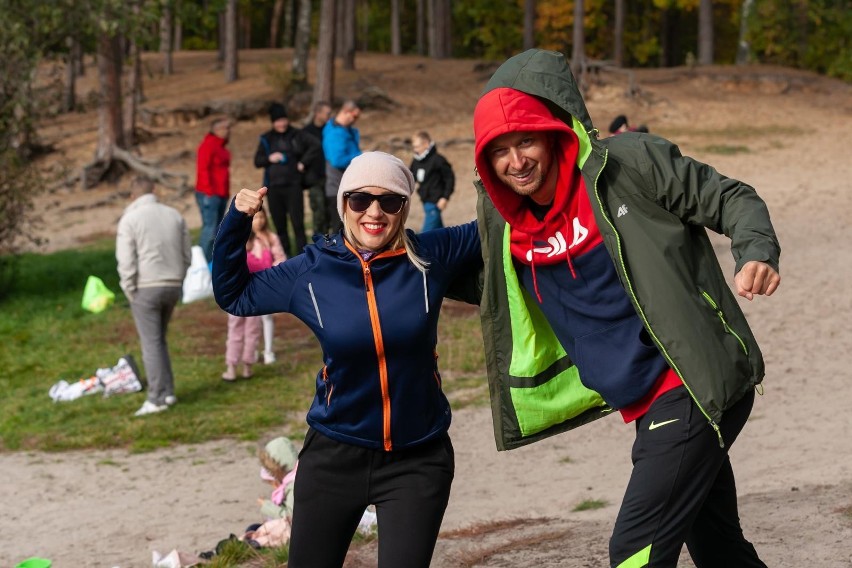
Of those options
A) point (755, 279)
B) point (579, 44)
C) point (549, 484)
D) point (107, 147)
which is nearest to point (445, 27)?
point (579, 44)

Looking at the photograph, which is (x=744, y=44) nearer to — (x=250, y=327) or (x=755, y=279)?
(x=250, y=327)

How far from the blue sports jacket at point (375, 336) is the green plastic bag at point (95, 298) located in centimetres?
1151

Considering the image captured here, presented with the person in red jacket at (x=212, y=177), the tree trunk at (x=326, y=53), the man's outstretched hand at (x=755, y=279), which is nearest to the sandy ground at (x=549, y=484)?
the man's outstretched hand at (x=755, y=279)

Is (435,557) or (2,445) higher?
(435,557)

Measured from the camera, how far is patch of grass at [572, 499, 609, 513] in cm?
735

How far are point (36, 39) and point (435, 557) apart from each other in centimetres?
1216

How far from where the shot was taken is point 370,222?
4156 millimetres

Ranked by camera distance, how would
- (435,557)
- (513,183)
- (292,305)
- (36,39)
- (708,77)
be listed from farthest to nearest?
(708,77) → (36,39) → (435,557) → (292,305) → (513,183)

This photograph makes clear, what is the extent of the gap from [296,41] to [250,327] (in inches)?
998

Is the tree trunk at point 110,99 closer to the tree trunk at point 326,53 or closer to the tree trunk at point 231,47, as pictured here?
the tree trunk at point 326,53

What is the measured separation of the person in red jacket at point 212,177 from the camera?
16375mm

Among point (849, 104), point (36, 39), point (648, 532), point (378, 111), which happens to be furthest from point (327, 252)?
point (849, 104)

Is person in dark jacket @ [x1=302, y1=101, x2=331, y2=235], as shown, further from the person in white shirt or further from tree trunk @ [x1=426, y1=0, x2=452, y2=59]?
tree trunk @ [x1=426, y1=0, x2=452, y2=59]

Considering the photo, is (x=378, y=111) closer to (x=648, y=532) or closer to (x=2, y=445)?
(x=2, y=445)
